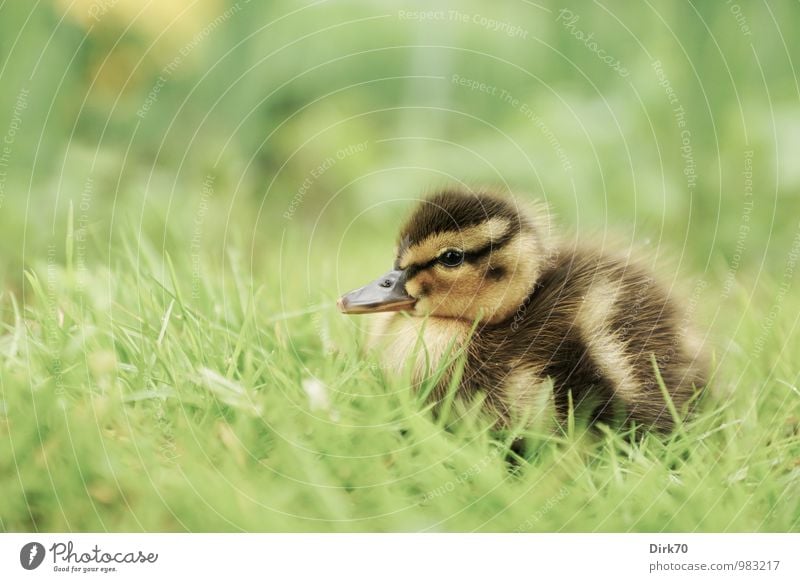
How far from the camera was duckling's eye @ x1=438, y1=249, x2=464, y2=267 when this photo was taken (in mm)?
1230

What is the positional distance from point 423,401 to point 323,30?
2.11ft

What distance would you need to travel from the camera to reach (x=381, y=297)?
1.21 metres

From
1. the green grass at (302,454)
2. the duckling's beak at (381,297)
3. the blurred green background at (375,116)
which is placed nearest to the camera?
the green grass at (302,454)

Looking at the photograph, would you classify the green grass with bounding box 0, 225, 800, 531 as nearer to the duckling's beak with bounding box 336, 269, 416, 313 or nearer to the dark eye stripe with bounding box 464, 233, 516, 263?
the duckling's beak with bounding box 336, 269, 416, 313

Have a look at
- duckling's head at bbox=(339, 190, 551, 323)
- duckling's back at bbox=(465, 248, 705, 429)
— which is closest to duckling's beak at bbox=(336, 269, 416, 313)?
duckling's head at bbox=(339, 190, 551, 323)

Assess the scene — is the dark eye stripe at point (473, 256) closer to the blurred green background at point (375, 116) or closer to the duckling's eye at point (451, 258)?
the duckling's eye at point (451, 258)

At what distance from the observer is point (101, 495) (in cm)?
109

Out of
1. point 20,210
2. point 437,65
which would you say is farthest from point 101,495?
point 437,65

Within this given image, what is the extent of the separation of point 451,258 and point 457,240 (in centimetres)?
2

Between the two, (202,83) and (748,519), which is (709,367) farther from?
(202,83)
